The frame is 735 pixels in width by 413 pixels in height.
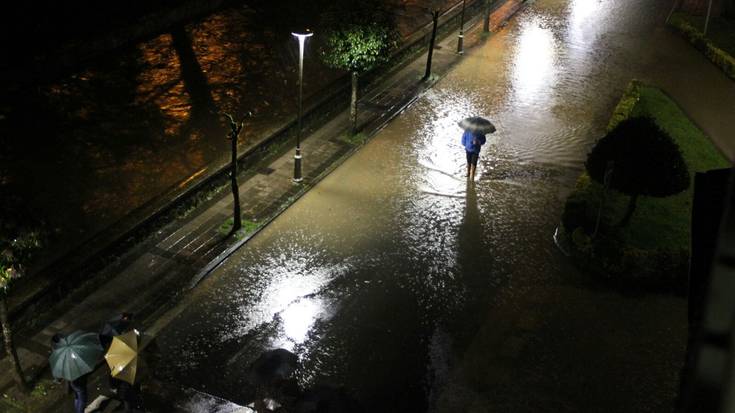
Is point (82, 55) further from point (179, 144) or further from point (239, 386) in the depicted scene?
point (239, 386)

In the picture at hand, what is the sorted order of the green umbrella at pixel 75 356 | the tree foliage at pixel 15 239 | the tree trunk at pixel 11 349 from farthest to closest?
the tree trunk at pixel 11 349, the tree foliage at pixel 15 239, the green umbrella at pixel 75 356

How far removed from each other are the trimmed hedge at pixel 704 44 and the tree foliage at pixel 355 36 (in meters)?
16.0

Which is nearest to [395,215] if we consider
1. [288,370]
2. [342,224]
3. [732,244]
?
[342,224]

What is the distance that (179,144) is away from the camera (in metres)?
20.2

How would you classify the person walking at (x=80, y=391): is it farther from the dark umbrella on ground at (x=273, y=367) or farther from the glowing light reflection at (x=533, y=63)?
the glowing light reflection at (x=533, y=63)

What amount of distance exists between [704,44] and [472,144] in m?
17.5

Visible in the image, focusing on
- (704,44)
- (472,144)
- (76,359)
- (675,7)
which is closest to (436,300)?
(472,144)

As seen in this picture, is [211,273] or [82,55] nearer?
[211,273]

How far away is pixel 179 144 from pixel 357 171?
5.33 m

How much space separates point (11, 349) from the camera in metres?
11.1

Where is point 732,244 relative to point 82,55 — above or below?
above

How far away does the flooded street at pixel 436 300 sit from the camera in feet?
40.5

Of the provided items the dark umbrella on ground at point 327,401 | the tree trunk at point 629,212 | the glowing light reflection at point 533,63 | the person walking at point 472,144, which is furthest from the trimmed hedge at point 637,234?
the dark umbrella on ground at point 327,401

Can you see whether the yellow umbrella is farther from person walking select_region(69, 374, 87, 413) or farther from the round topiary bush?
the round topiary bush
